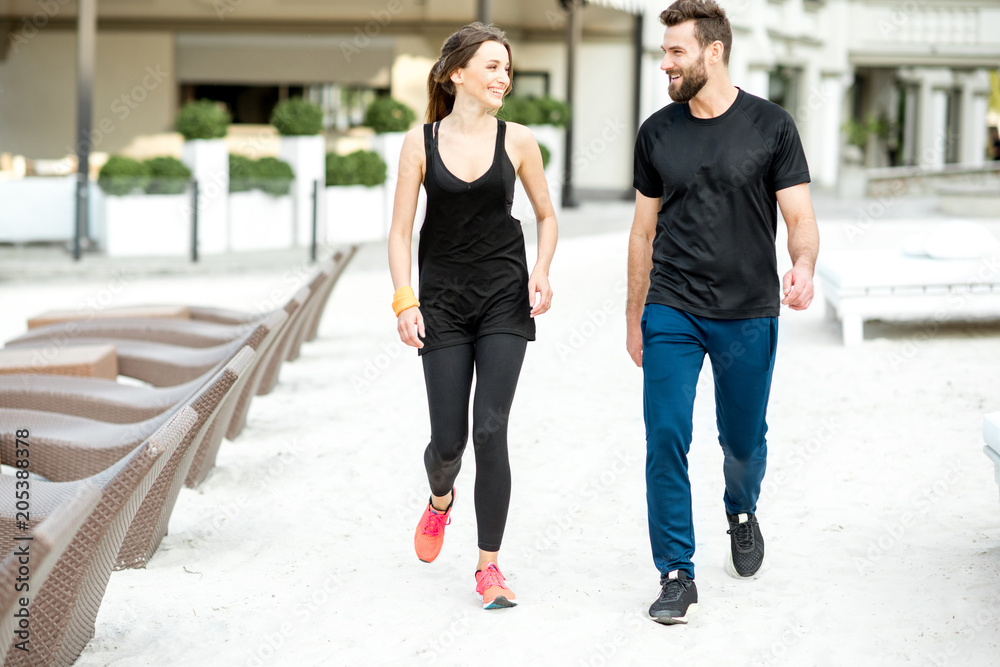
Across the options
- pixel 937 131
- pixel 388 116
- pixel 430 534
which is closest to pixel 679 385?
pixel 430 534

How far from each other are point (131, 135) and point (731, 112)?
21196mm

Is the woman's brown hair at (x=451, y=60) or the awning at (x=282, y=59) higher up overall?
the awning at (x=282, y=59)

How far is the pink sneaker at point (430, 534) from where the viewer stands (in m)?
3.86

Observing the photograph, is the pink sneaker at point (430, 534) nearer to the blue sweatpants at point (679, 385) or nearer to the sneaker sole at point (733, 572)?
the blue sweatpants at point (679, 385)

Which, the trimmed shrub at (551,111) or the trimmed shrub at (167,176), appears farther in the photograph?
the trimmed shrub at (551,111)

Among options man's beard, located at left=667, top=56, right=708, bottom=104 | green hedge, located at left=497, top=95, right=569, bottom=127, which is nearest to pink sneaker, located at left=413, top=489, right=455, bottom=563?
man's beard, located at left=667, top=56, right=708, bottom=104

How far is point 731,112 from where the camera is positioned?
350cm

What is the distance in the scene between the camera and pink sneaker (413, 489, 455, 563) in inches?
152

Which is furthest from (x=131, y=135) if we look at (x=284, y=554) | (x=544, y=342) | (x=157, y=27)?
(x=284, y=554)

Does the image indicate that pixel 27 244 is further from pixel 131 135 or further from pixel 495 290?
pixel 495 290

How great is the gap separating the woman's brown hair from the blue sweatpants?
863mm

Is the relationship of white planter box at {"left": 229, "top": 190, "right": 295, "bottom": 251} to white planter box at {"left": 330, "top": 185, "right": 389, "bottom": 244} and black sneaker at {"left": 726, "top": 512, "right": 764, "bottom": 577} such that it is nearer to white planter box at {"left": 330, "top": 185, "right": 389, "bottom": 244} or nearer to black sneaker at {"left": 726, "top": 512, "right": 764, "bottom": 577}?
white planter box at {"left": 330, "top": 185, "right": 389, "bottom": 244}

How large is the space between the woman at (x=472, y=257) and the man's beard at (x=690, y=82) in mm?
457

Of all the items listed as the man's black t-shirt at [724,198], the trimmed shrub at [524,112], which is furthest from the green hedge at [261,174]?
the man's black t-shirt at [724,198]
